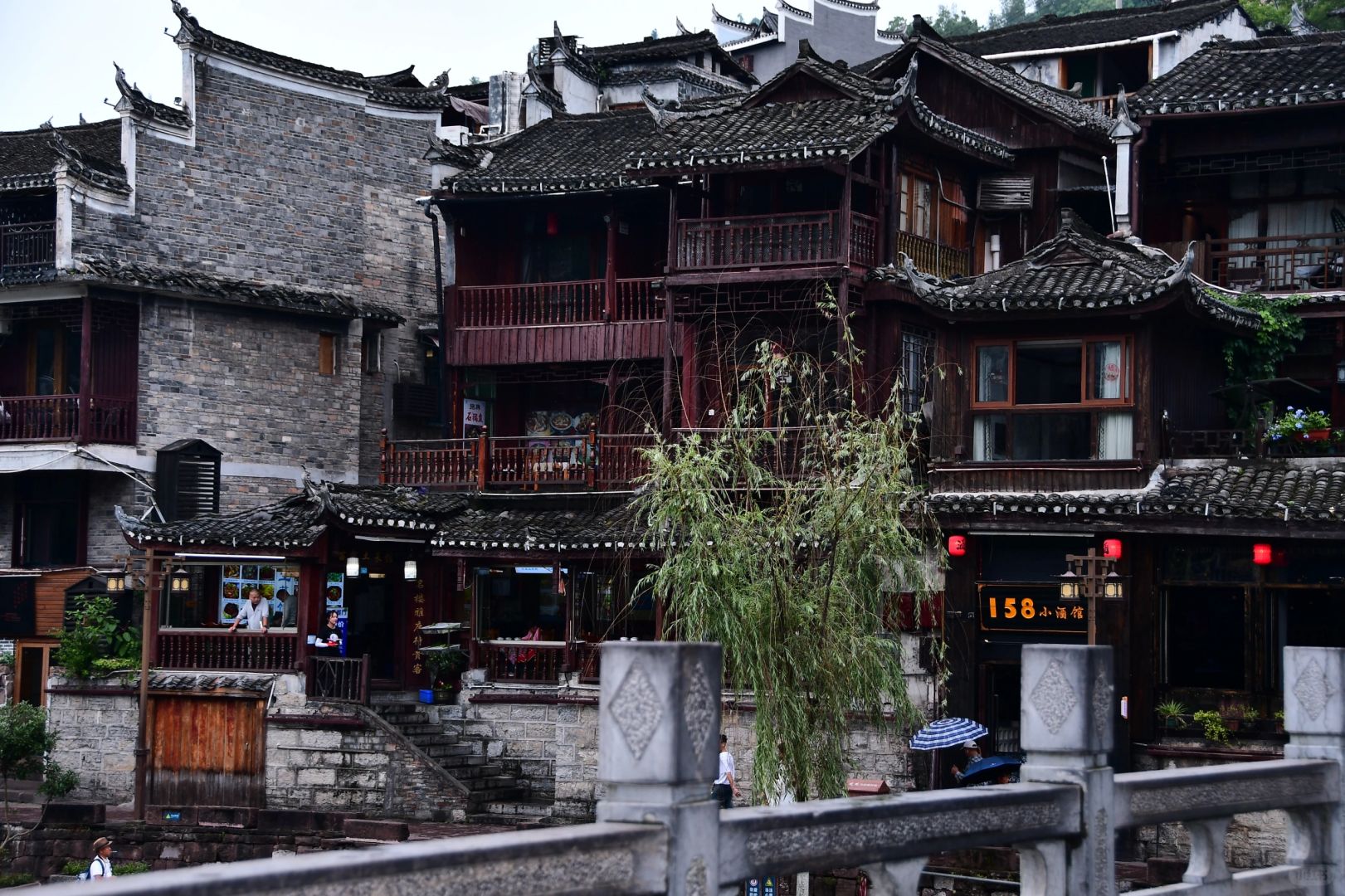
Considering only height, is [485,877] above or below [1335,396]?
below

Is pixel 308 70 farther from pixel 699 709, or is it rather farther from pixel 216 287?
pixel 699 709

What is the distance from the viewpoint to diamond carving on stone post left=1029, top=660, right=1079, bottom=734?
8.61m

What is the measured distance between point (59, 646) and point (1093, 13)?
2258 centimetres

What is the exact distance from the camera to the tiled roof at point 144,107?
28031mm

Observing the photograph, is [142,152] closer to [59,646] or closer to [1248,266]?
[59,646]

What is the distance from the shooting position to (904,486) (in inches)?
712

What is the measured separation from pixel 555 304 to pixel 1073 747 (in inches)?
820

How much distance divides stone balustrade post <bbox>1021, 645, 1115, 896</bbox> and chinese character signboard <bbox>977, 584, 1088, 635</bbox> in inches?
536

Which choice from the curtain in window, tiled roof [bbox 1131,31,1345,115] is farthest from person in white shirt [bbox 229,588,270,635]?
tiled roof [bbox 1131,31,1345,115]

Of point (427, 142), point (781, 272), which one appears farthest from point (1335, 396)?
point (427, 142)

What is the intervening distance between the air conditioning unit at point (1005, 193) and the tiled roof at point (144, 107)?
1254 cm

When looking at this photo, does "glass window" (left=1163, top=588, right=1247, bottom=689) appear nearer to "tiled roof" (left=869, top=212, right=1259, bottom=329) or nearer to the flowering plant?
the flowering plant

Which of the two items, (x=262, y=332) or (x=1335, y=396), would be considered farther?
(x=262, y=332)

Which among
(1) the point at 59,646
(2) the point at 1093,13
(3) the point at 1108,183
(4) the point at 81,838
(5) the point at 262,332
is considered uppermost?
(2) the point at 1093,13
